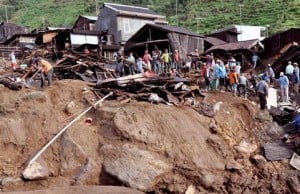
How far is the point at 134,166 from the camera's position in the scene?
15672 millimetres

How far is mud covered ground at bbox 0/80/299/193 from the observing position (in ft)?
51.3

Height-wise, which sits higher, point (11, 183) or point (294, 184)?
point (11, 183)

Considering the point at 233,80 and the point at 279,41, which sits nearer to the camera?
the point at 233,80

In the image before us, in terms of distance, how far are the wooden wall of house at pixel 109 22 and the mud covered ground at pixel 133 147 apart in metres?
26.9

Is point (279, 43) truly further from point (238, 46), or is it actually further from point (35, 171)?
point (35, 171)

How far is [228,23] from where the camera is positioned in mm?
61938

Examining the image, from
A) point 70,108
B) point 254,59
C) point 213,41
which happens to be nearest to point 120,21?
point 213,41

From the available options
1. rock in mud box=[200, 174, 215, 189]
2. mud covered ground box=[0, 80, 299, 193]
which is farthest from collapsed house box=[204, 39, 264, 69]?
rock in mud box=[200, 174, 215, 189]

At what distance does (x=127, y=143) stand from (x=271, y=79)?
13.2 meters

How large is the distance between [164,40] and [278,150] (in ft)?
59.1

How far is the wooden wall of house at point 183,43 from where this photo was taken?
1338 inches

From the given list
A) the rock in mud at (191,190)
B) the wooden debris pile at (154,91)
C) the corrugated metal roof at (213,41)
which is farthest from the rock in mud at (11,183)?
the corrugated metal roof at (213,41)

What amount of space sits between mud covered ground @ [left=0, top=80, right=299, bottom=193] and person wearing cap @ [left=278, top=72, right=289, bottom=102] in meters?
3.70

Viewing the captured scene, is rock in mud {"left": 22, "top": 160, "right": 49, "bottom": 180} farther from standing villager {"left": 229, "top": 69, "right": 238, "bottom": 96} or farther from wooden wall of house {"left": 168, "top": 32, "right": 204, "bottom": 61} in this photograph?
wooden wall of house {"left": 168, "top": 32, "right": 204, "bottom": 61}
